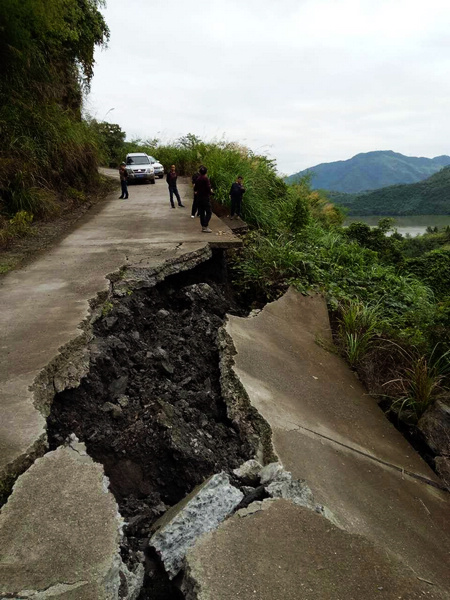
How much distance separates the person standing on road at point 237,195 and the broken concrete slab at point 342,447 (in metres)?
4.41

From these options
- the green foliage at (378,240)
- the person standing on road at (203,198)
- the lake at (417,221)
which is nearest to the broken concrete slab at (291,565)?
the person standing on road at (203,198)

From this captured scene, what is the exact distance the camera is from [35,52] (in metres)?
9.88

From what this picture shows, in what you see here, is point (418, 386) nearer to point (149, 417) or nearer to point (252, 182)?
point (149, 417)

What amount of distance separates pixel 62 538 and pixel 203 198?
661 centimetres

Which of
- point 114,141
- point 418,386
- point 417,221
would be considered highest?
point 114,141

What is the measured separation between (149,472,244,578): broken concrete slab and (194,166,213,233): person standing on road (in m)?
5.73

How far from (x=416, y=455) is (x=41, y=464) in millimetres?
3159

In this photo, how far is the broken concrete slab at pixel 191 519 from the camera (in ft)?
6.22

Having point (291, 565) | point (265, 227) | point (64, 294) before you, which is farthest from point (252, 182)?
point (291, 565)

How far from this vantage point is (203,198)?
25.3ft

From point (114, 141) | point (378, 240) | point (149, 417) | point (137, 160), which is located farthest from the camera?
point (114, 141)

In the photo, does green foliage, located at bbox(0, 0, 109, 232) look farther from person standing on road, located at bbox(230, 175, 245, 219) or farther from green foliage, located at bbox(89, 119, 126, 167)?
green foliage, located at bbox(89, 119, 126, 167)

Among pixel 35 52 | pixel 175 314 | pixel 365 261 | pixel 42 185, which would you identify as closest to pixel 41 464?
pixel 175 314

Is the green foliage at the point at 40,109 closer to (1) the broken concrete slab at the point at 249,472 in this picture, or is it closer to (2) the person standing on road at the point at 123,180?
(2) the person standing on road at the point at 123,180
